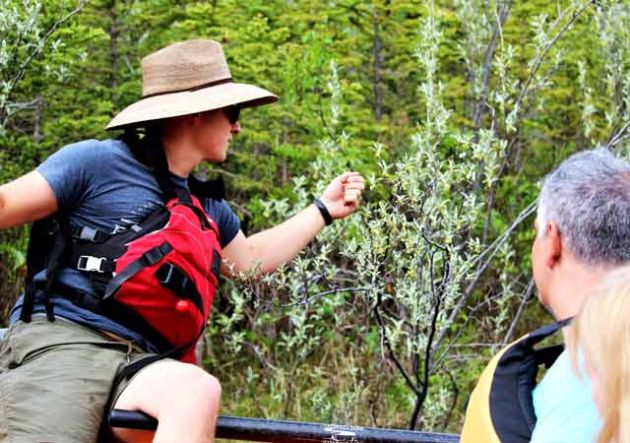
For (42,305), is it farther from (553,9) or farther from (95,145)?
(553,9)

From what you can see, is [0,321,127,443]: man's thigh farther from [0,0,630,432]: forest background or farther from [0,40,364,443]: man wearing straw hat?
[0,0,630,432]: forest background

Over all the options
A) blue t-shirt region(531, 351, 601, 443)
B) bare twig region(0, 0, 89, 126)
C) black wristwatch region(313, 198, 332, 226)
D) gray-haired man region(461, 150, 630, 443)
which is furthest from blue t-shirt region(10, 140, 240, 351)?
bare twig region(0, 0, 89, 126)

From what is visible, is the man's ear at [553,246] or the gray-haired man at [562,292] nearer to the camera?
the gray-haired man at [562,292]

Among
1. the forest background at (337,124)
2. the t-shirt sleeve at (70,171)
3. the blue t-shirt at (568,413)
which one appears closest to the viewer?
the blue t-shirt at (568,413)

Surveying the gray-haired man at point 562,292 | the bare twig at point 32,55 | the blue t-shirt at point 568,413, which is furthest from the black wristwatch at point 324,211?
the bare twig at point 32,55

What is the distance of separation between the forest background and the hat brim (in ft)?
4.32

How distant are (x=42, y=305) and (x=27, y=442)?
508mm

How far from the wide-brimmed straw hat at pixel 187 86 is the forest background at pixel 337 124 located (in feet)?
4.23

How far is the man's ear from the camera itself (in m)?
2.33

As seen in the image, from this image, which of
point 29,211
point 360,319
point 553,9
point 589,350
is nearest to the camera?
point 589,350

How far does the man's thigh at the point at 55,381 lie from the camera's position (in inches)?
124

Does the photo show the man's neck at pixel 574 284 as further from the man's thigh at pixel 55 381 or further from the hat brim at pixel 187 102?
the hat brim at pixel 187 102

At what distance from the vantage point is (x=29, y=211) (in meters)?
3.36

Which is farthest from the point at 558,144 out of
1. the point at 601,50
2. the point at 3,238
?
the point at 3,238
